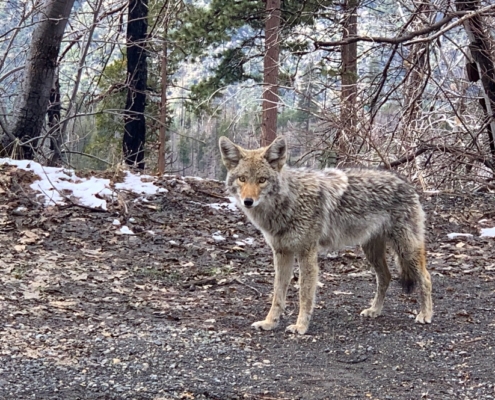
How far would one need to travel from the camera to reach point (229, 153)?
5.88 m

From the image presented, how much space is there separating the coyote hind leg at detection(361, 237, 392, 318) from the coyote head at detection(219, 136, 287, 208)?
1398 mm

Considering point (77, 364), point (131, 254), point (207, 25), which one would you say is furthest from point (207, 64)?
point (77, 364)

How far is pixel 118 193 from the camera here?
9141mm

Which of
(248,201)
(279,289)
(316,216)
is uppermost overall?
(248,201)

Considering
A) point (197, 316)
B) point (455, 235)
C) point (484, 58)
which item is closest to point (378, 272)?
point (197, 316)

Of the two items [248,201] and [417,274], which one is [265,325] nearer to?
[248,201]

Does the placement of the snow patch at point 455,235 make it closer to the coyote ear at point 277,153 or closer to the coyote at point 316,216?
the coyote at point 316,216

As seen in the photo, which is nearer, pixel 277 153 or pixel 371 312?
pixel 277 153

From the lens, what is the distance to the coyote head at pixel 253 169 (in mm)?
5633

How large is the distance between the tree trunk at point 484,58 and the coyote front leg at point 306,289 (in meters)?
7.05

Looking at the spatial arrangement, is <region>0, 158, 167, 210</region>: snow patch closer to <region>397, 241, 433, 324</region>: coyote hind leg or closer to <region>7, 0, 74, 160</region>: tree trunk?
<region>7, 0, 74, 160</region>: tree trunk

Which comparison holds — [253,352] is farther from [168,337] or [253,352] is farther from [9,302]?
[9,302]

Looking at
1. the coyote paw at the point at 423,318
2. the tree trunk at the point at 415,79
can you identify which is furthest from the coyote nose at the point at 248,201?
the tree trunk at the point at 415,79

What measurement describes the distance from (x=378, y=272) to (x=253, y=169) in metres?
1.78
